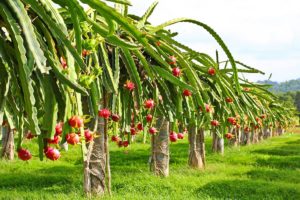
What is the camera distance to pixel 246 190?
412 inches

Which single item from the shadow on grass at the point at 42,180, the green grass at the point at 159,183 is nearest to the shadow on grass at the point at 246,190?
the green grass at the point at 159,183

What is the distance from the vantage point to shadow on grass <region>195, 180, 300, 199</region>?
9.80 meters

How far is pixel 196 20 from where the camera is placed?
3.67 m

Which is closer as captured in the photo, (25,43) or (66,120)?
(25,43)

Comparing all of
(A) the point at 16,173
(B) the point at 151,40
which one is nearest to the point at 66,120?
(B) the point at 151,40

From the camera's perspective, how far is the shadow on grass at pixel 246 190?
9805 millimetres

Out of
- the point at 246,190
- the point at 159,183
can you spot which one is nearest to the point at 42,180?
the point at 159,183

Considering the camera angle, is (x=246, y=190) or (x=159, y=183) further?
(x=246, y=190)

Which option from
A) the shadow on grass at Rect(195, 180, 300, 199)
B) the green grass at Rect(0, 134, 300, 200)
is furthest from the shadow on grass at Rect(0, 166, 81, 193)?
the shadow on grass at Rect(195, 180, 300, 199)

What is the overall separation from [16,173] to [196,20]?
10248 millimetres

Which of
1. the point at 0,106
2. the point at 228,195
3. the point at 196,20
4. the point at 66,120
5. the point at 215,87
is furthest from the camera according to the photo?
the point at 228,195

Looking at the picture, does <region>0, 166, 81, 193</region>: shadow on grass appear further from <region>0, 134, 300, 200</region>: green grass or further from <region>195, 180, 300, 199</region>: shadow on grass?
<region>195, 180, 300, 199</region>: shadow on grass

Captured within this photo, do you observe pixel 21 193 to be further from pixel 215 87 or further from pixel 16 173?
pixel 215 87

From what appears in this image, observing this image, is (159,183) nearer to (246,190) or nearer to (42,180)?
(246,190)
